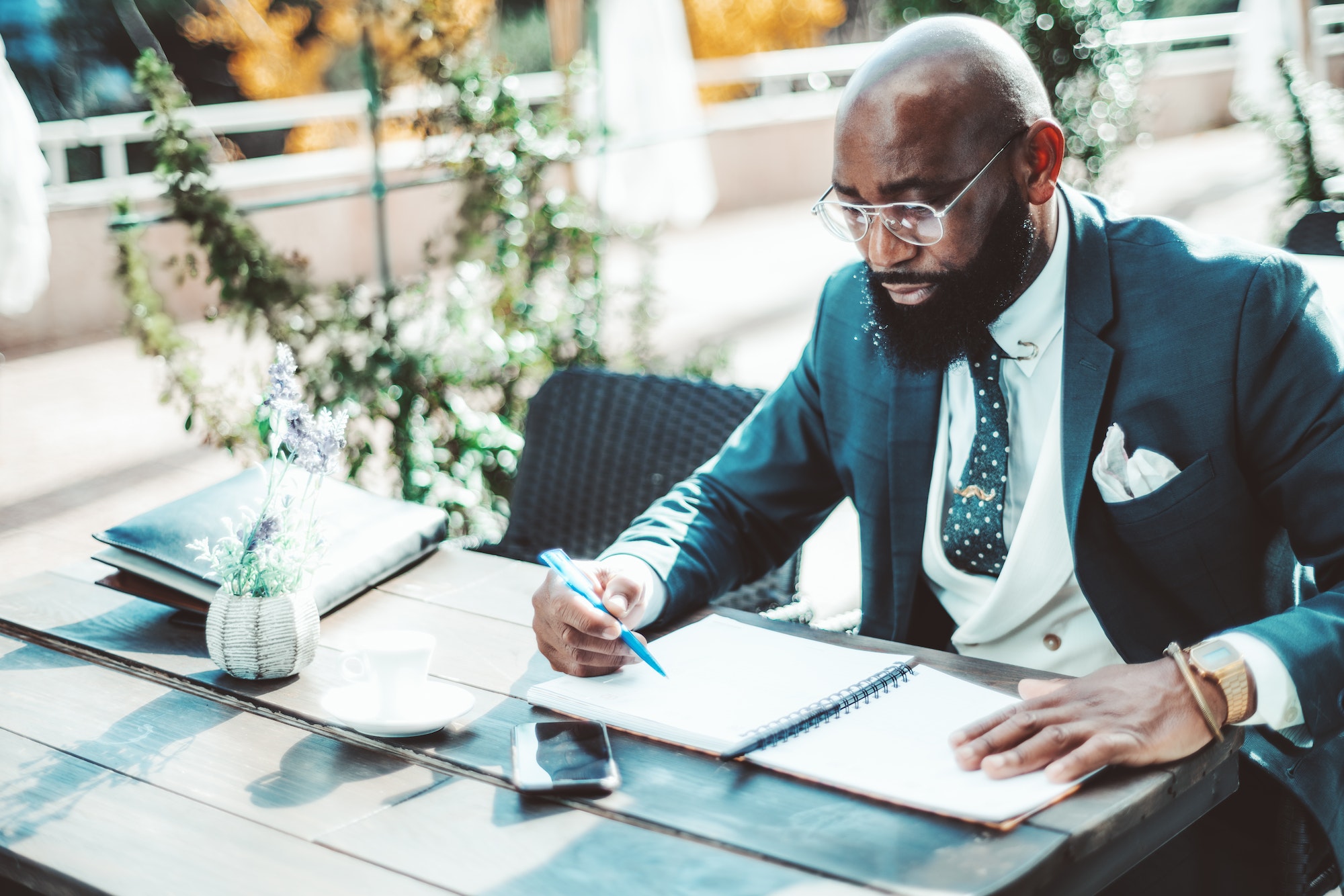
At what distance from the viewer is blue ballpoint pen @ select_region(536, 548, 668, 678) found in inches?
61.9

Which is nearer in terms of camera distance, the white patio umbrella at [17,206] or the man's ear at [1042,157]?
the man's ear at [1042,157]

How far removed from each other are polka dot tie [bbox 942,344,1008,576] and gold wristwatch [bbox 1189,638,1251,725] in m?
0.52

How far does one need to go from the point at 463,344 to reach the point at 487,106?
2.17 feet

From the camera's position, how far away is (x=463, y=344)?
3555mm

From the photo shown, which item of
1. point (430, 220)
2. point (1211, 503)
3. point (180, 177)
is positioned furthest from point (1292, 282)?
point (430, 220)

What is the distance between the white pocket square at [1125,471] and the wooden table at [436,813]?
1.19 ft

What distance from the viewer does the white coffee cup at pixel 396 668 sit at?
1474 millimetres

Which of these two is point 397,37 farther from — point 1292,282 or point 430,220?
point 430,220

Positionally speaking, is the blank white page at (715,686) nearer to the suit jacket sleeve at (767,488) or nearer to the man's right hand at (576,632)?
the man's right hand at (576,632)

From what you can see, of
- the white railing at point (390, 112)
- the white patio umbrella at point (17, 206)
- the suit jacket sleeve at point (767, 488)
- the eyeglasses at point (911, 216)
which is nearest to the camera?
the eyeglasses at point (911, 216)

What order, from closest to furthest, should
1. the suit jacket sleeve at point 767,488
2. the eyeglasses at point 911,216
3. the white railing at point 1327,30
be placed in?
1. the eyeglasses at point 911,216
2. the suit jacket sleeve at point 767,488
3. the white railing at point 1327,30

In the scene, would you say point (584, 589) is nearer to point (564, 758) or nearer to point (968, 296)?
point (564, 758)

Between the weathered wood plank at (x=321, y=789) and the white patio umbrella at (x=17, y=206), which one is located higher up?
the white patio umbrella at (x=17, y=206)

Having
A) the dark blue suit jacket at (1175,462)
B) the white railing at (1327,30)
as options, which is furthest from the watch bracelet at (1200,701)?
the white railing at (1327,30)
